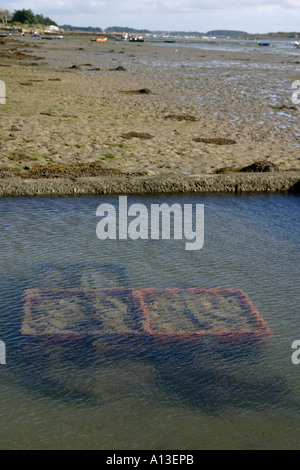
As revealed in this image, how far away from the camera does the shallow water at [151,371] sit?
4.33 metres

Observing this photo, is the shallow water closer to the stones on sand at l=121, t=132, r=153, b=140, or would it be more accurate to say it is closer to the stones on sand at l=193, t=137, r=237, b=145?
the stones on sand at l=193, t=137, r=237, b=145

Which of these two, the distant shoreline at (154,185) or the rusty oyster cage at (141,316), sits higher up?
the distant shoreline at (154,185)

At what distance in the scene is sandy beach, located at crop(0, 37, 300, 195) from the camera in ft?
40.2

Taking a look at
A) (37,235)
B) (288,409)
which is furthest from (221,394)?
(37,235)

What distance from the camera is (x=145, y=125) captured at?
53.5 feet

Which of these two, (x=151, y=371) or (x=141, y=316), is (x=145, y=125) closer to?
(x=141, y=316)

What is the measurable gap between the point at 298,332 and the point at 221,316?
780 mm

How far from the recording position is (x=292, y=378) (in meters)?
5.06

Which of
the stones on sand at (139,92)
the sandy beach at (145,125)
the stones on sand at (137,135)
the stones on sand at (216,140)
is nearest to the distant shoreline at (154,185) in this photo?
the sandy beach at (145,125)

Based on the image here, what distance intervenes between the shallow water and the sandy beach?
3133 millimetres

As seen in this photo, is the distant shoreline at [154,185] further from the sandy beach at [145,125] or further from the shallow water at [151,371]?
the shallow water at [151,371]

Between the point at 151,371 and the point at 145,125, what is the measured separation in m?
12.0

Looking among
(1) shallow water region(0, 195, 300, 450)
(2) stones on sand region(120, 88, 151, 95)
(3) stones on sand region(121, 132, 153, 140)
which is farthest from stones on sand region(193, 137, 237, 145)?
(2) stones on sand region(120, 88, 151, 95)

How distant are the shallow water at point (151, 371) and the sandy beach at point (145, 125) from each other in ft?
10.3
